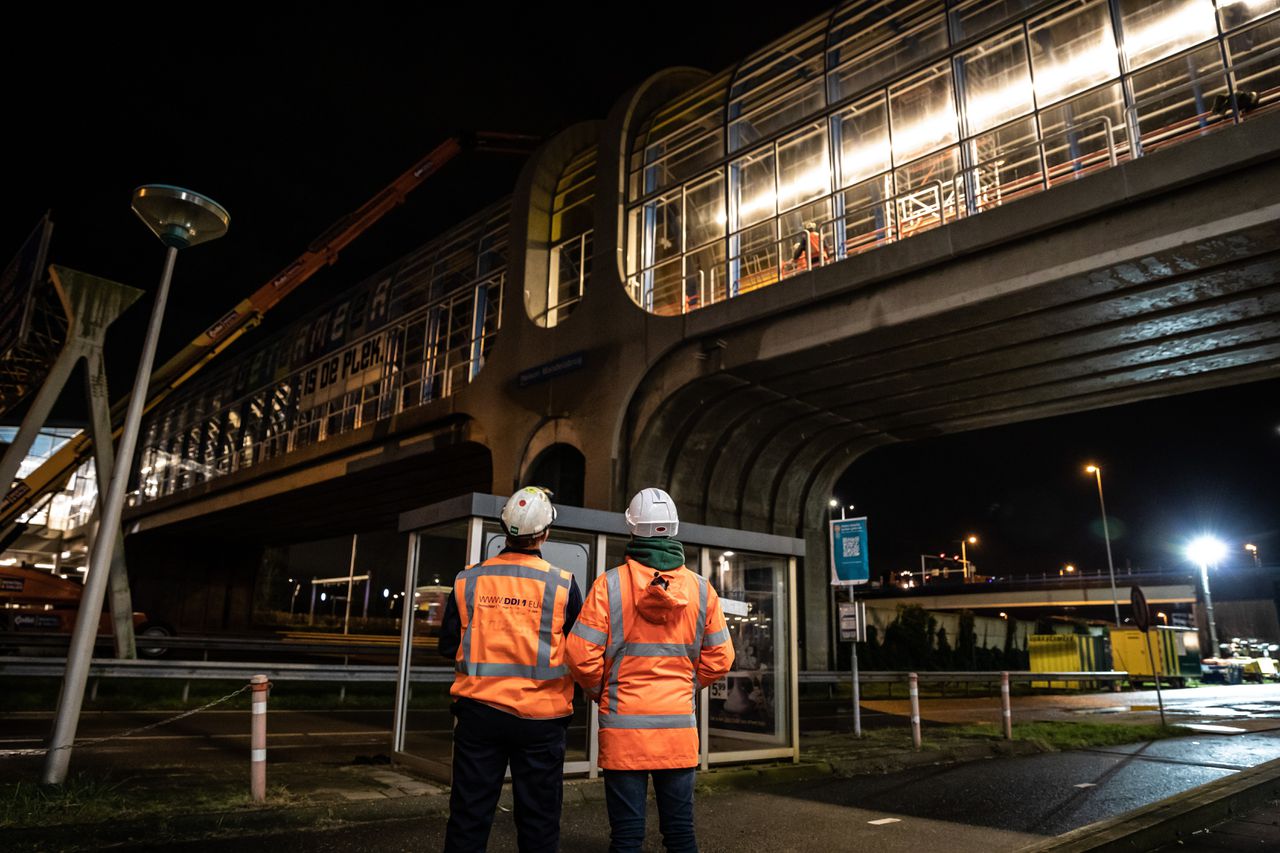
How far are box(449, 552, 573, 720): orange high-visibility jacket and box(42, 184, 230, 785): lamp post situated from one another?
4.72 m

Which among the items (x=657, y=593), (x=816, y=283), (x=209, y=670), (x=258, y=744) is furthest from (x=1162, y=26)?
(x=209, y=670)

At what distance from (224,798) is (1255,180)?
12.8 metres

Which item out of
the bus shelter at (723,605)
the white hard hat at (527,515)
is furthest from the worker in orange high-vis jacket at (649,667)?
the bus shelter at (723,605)

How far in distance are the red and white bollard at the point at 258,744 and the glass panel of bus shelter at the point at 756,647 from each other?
4750 millimetres

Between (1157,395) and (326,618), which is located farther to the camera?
(326,618)

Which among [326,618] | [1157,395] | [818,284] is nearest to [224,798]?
[818,284]

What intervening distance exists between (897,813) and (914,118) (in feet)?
41.9

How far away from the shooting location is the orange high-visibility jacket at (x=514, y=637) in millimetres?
3559

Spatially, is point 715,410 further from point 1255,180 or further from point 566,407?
point 1255,180

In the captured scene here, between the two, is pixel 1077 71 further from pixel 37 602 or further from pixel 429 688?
pixel 37 602

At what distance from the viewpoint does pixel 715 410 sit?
17406 millimetres

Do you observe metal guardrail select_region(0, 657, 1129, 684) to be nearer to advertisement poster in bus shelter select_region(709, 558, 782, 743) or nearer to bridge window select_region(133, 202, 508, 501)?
advertisement poster in bus shelter select_region(709, 558, 782, 743)

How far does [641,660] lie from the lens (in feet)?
11.7

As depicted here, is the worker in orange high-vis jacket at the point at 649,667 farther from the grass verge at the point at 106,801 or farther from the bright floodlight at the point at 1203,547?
the bright floodlight at the point at 1203,547
